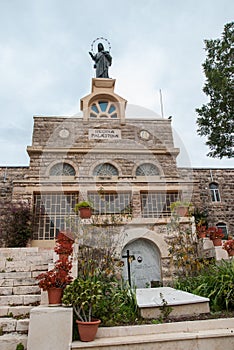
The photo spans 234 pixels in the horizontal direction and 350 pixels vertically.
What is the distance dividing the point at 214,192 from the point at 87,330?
42.9 feet

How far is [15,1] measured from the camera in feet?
21.8

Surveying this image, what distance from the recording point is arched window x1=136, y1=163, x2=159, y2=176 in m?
12.9

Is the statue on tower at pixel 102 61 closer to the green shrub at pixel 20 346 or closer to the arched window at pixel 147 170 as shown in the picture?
the arched window at pixel 147 170

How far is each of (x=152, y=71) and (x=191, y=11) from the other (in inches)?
83.6

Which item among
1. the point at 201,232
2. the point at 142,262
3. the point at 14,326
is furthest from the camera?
the point at 142,262

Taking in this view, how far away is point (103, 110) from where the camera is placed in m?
14.7

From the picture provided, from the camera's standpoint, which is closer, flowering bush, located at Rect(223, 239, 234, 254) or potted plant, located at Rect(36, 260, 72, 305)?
potted plant, located at Rect(36, 260, 72, 305)

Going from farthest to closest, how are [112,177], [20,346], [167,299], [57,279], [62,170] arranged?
[62,170] < [112,177] < [167,299] < [57,279] < [20,346]

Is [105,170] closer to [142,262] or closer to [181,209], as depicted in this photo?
[181,209]

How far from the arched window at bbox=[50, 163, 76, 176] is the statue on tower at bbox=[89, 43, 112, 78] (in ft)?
21.4

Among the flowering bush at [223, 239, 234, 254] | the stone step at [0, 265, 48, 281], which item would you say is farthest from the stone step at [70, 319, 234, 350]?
the flowering bush at [223, 239, 234, 254]

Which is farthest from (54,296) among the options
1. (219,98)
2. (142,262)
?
(219,98)

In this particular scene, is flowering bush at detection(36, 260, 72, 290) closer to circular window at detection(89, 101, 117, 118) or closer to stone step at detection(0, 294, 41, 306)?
stone step at detection(0, 294, 41, 306)

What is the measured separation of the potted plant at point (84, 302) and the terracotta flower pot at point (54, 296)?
212 mm
